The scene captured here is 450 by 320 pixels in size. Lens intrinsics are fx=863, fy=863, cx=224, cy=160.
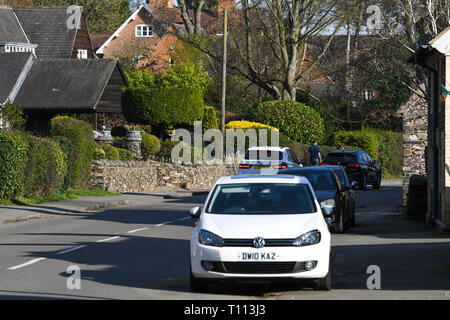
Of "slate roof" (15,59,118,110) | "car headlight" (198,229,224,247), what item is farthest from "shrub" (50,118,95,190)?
"slate roof" (15,59,118,110)

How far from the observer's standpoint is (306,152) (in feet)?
159

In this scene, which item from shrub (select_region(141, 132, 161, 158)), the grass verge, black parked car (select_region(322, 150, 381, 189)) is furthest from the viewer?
shrub (select_region(141, 132, 161, 158))

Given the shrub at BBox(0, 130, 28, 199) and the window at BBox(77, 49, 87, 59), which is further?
the window at BBox(77, 49, 87, 59)

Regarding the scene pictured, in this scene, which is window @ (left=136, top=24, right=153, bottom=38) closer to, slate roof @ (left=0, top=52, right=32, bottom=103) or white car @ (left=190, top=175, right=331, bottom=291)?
slate roof @ (left=0, top=52, right=32, bottom=103)

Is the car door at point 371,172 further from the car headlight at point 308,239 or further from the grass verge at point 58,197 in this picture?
the car headlight at point 308,239

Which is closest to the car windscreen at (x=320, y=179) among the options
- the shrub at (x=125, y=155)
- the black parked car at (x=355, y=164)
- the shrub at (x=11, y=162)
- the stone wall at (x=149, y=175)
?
the shrub at (x=11, y=162)

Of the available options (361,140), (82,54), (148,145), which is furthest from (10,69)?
(361,140)

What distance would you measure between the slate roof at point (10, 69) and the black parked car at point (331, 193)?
37.5 meters

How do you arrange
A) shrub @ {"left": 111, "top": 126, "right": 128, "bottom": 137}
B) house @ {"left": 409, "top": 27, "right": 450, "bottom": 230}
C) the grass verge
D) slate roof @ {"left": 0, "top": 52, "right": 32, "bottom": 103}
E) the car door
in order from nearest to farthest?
house @ {"left": 409, "top": 27, "right": 450, "bottom": 230} → the grass verge → the car door → shrub @ {"left": 111, "top": 126, "right": 128, "bottom": 137} → slate roof @ {"left": 0, "top": 52, "right": 32, "bottom": 103}

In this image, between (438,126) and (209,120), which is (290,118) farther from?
(438,126)

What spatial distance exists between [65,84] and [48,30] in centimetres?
1278

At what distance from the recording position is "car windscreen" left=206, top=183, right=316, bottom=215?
1196 cm

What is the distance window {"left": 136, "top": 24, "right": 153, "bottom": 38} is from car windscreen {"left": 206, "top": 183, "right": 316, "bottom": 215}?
2817 inches

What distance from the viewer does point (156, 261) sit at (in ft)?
48.0
